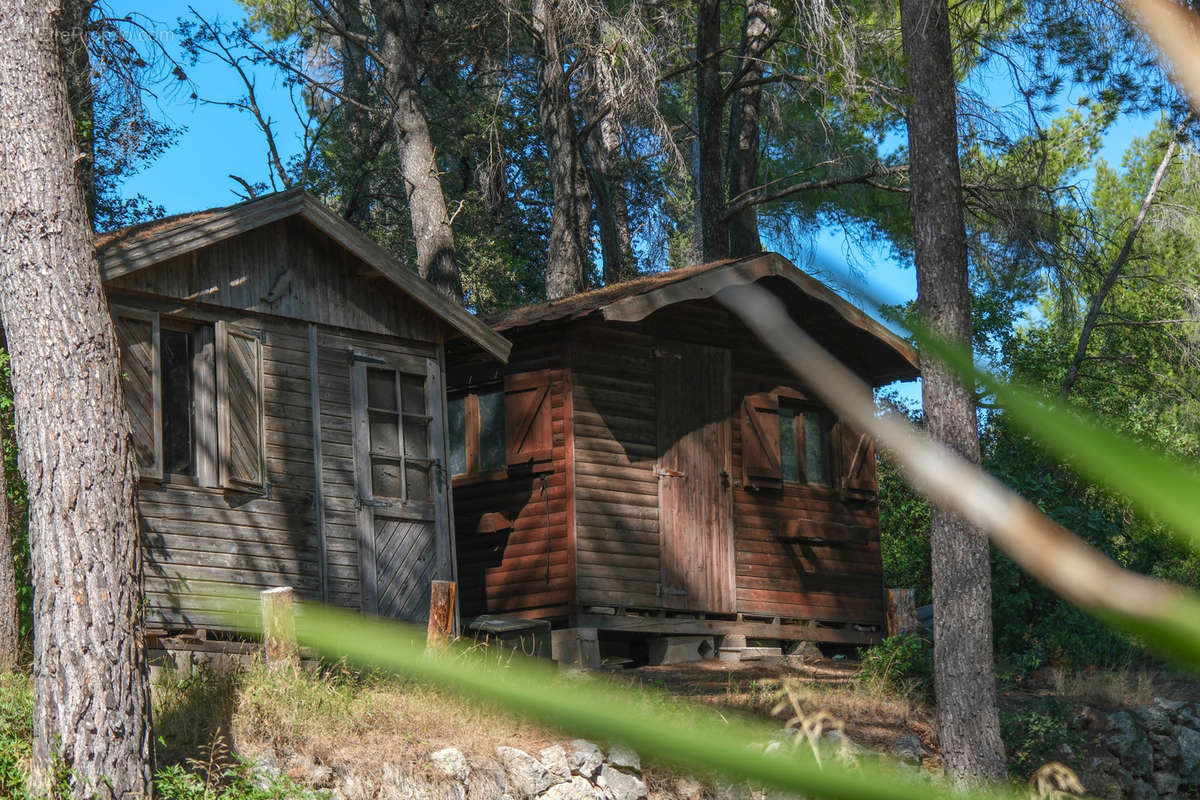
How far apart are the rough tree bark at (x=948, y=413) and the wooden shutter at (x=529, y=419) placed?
192 inches

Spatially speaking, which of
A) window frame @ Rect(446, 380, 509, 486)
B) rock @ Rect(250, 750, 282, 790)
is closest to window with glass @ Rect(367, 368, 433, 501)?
window frame @ Rect(446, 380, 509, 486)

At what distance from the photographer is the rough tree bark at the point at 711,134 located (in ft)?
68.0

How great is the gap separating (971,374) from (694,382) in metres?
16.9

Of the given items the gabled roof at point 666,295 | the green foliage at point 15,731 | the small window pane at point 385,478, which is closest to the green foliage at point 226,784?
the green foliage at point 15,731

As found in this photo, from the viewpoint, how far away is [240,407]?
13031 millimetres

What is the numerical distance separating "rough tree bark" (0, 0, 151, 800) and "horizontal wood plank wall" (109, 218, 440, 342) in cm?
266

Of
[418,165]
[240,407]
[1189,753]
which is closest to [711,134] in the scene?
[418,165]

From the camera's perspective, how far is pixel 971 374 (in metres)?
0.56

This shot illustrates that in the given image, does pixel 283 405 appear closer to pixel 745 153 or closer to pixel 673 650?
pixel 673 650

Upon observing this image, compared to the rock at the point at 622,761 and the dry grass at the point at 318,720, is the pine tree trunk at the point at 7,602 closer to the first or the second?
the dry grass at the point at 318,720

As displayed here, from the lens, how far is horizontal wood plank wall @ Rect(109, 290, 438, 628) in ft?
40.1

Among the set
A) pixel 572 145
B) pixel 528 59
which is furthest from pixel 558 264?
pixel 528 59

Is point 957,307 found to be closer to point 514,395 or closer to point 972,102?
point 972,102

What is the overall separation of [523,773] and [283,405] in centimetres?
432
